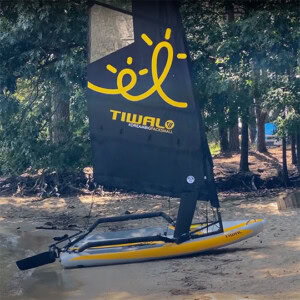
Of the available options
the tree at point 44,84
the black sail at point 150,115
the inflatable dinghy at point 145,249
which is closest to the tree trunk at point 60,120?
the tree at point 44,84

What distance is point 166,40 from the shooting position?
7.75 meters

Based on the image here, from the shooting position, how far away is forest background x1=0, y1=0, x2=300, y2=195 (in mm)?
11711

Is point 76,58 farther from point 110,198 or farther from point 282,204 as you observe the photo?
point 282,204

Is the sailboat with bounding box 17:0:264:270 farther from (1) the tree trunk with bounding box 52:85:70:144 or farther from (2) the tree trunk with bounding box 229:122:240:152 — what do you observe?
(2) the tree trunk with bounding box 229:122:240:152

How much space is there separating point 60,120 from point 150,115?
269 inches

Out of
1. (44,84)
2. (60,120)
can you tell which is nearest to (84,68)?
(44,84)

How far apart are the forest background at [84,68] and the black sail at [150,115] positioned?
3.98 m

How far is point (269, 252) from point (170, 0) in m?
3.54

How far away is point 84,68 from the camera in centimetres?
1212

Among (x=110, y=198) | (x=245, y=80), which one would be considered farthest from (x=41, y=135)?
(x=245, y=80)

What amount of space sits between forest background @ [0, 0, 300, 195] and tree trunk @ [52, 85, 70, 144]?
0.11 ft

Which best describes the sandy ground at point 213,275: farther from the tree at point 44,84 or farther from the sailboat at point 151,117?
the tree at point 44,84

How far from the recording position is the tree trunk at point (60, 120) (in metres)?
14.2

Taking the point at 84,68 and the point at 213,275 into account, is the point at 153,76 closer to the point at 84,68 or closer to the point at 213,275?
the point at 213,275
